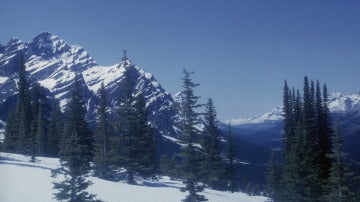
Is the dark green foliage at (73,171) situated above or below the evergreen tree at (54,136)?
below

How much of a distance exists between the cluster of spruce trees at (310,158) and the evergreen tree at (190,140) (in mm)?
18406

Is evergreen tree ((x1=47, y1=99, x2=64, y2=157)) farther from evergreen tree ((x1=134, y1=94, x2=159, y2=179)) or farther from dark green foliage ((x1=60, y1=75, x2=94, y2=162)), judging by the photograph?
evergreen tree ((x1=134, y1=94, x2=159, y2=179))

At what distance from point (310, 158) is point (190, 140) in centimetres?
3053

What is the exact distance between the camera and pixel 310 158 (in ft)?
210

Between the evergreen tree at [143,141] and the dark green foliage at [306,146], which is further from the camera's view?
the dark green foliage at [306,146]

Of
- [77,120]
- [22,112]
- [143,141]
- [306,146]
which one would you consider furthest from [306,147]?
[22,112]

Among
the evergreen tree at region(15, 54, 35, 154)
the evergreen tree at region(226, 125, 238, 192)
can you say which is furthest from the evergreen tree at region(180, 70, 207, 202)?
the evergreen tree at region(226, 125, 238, 192)

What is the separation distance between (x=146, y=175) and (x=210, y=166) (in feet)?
66.3

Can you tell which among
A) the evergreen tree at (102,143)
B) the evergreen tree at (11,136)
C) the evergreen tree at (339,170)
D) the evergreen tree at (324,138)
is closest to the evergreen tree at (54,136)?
the evergreen tree at (11,136)

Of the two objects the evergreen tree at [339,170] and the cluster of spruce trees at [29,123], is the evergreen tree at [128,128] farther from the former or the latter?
the cluster of spruce trees at [29,123]

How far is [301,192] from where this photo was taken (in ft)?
202

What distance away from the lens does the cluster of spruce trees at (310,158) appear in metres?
51.4

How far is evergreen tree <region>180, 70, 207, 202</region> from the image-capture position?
39.6m

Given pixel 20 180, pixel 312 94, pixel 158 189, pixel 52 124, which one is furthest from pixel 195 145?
pixel 312 94
